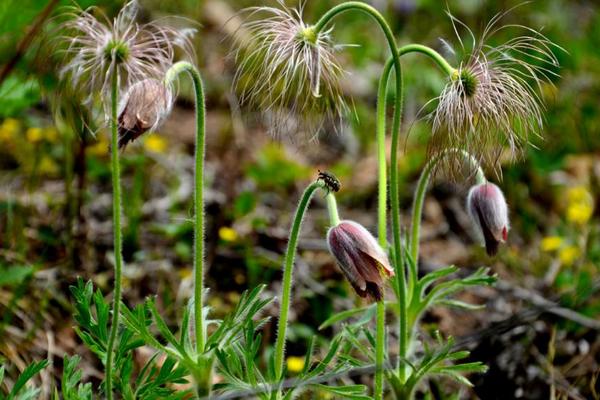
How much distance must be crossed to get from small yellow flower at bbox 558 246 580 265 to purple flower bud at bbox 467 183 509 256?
137 cm

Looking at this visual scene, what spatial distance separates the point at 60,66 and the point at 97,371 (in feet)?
3.40

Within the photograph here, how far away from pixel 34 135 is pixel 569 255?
2401 mm

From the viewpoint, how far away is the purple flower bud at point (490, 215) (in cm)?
214

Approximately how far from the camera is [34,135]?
356cm

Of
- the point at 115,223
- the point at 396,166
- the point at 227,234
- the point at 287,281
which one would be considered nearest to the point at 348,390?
the point at 287,281

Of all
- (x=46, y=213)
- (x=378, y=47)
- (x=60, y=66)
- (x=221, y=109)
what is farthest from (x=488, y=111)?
(x=378, y=47)

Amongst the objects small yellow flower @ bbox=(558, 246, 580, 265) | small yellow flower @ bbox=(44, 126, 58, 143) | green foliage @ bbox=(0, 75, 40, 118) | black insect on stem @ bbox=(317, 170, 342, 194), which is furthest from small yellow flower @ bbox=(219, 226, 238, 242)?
small yellow flower @ bbox=(558, 246, 580, 265)

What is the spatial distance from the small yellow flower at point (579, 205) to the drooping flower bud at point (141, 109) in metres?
2.42

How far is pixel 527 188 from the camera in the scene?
415 centimetres

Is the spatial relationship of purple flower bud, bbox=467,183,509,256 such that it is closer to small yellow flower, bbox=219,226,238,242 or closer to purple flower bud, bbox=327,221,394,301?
purple flower bud, bbox=327,221,394,301

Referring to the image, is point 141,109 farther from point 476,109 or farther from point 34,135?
point 34,135

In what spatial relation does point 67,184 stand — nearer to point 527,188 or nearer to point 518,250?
point 518,250

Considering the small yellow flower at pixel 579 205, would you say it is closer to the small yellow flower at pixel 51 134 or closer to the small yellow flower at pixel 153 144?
the small yellow flower at pixel 153 144

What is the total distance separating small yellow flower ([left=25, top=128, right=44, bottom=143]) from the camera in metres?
3.54
